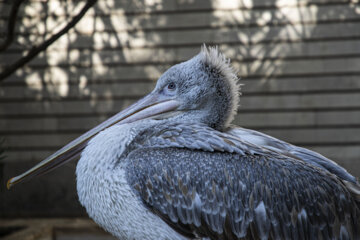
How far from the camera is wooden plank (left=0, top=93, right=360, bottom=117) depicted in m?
8.89

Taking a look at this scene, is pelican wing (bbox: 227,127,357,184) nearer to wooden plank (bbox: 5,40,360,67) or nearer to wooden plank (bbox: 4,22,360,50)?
wooden plank (bbox: 5,40,360,67)

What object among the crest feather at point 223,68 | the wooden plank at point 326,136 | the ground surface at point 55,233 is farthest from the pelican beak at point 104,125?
the wooden plank at point 326,136

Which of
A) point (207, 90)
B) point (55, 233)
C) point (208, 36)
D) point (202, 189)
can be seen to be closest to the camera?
point (202, 189)

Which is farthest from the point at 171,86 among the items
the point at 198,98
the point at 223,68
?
the point at 223,68

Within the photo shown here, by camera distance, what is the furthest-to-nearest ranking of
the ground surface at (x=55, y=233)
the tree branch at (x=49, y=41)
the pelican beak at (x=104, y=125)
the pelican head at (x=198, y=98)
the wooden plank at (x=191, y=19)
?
the wooden plank at (x=191, y=19)
the ground surface at (x=55, y=233)
the tree branch at (x=49, y=41)
the pelican head at (x=198, y=98)
the pelican beak at (x=104, y=125)

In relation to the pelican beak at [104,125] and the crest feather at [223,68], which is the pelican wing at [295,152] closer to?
the crest feather at [223,68]

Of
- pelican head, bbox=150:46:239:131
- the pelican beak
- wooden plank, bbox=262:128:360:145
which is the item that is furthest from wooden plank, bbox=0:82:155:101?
pelican head, bbox=150:46:239:131

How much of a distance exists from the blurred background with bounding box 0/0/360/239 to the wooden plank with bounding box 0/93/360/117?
2 cm

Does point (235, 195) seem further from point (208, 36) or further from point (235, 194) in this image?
point (208, 36)

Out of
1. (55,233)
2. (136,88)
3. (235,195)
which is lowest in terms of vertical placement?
(55,233)

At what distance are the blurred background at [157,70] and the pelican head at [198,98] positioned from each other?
6193 millimetres

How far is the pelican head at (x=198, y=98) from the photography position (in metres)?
2.62

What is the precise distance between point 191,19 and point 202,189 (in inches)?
280

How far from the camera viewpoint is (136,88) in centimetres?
902
